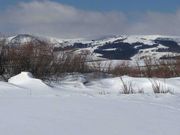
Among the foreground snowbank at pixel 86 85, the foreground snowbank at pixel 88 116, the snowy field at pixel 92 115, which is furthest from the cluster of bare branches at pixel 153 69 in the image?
the foreground snowbank at pixel 88 116

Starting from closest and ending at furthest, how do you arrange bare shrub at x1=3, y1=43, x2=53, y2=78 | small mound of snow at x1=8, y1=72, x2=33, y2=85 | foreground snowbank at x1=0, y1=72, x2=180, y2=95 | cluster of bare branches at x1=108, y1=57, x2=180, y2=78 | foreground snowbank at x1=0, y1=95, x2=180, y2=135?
foreground snowbank at x1=0, y1=95, x2=180, y2=135 → foreground snowbank at x1=0, y1=72, x2=180, y2=95 → small mound of snow at x1=8, y1=72, x2=33, y2=85 → bare shrub at x1=3, y1=43, x2=53, y2=78 → cluster of bare branches at x1=108, y1=57, x2=180, y2=78

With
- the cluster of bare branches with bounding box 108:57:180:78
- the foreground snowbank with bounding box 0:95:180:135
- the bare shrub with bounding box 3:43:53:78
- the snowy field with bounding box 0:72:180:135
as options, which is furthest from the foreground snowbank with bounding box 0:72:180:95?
the cluster of bare branches with bounding box 108:57:180:78

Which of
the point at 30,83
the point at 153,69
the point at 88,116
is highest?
the point at 153,69

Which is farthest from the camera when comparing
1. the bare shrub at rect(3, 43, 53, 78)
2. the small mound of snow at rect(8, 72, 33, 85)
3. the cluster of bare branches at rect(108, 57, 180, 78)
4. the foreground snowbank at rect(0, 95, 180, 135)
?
the cluster of bare branches at rect(108, 57, 180, 78)

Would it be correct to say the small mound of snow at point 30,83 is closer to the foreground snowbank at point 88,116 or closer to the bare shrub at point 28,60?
the bare shrub at point 28,60

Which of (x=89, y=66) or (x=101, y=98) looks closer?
(x=101, y=98)

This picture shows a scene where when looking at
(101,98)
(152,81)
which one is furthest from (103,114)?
(152,81)

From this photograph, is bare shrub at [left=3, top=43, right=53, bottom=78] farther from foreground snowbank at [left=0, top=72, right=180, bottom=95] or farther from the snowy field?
the snowy field

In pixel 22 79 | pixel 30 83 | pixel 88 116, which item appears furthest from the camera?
pixel 22 79

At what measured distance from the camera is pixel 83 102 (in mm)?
6227

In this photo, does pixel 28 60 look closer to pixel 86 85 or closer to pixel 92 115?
pixel 86 85

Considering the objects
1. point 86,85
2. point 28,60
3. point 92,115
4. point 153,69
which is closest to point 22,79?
point 86,85

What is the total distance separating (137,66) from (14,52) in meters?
3.49

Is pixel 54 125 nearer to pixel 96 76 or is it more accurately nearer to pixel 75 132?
pixel 75 132
